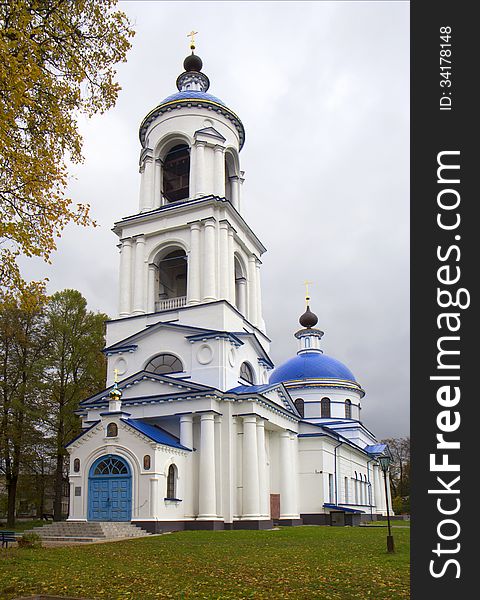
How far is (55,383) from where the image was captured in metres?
33.8

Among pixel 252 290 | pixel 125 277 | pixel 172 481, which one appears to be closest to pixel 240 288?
pixel 252 290

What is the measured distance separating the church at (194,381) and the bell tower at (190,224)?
2.7 inches

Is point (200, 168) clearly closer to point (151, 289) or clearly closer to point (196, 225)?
point (196, 225)

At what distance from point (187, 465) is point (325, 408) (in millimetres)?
23296

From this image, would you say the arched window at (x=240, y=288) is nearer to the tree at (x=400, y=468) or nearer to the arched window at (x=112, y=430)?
the arched window at (x=112, y=430)

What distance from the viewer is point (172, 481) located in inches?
931

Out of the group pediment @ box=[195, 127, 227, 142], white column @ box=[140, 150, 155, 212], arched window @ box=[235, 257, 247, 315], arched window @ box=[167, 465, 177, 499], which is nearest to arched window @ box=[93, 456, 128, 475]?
arched window @ box=[167, 465, 177, 499]

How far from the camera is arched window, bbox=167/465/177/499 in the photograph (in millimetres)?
23456

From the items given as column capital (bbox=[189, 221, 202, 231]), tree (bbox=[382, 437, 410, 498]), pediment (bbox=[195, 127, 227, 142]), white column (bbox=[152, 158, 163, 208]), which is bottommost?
tree (bbox=[382, 437, 410, 498])

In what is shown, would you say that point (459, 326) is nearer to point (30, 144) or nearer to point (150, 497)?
point (30, 144)

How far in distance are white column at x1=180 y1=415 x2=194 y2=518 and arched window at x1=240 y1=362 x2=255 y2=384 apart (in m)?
4.39

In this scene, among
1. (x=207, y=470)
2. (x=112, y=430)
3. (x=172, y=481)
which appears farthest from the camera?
(x=207, y=470)

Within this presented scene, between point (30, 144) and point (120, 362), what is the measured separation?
18.3 metres

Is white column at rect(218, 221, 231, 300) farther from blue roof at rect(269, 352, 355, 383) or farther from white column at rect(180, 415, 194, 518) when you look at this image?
blue roof at rect(269, 352, 355, 383)
